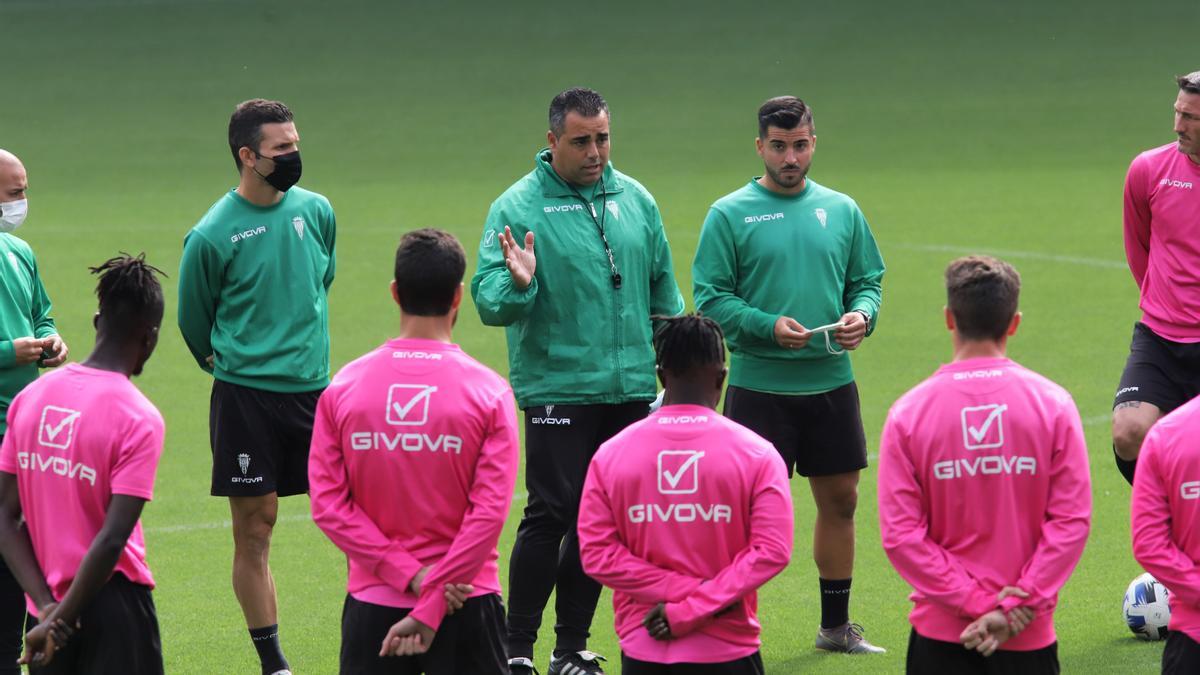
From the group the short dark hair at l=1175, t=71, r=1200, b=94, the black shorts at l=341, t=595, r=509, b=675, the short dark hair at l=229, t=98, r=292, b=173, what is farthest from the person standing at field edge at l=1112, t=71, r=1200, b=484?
the short dark hair at l=229, t=98, r=292, b=173

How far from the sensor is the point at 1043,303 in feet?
50.5

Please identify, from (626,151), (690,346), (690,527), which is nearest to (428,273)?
(690,346)

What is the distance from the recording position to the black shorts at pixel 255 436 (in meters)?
6.96

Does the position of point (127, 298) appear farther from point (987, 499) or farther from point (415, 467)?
point (987, 499)

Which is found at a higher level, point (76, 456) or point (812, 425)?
point (76, 456)

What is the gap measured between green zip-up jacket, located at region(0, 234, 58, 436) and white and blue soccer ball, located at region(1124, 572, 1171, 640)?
471cm

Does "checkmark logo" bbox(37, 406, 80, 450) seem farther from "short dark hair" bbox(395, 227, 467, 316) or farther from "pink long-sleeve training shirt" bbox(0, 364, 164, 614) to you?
"short dark hair" bbox(395, 227, 467, 316)

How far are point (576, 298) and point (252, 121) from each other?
1567mm

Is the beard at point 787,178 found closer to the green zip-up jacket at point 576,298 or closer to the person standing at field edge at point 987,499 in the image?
the green zip-up jacket at point 576,298

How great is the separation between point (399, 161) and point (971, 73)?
981 centimetres

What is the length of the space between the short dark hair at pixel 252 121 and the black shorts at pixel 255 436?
1013mm

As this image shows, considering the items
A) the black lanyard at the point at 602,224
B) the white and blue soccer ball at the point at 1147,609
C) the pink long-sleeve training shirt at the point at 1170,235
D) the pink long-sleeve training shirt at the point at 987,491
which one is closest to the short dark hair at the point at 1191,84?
the pink long-sleeve training shirt at the point at 1170,235

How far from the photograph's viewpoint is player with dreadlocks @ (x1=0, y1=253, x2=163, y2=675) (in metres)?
4.96

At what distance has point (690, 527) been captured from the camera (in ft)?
16.4
